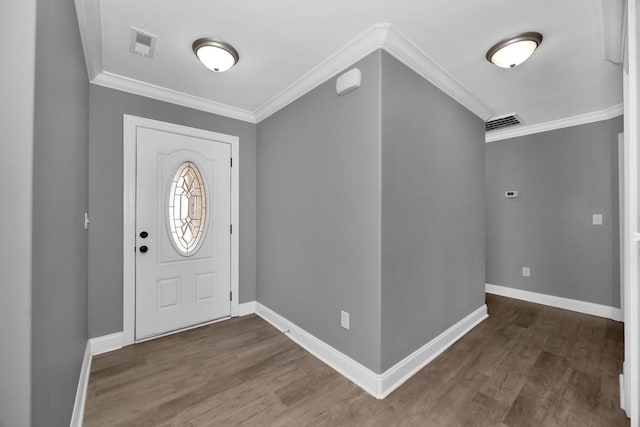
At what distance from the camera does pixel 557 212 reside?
378 cm

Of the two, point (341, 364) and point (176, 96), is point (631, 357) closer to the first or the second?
point (341, 364)

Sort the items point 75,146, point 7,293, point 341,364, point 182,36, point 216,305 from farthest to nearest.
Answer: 1. point 216,305
2. point 341,364
3. point 182,36
4. point 75,146
5. point 7,293

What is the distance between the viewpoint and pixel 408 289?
2262mm

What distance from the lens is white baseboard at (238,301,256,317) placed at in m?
3.42

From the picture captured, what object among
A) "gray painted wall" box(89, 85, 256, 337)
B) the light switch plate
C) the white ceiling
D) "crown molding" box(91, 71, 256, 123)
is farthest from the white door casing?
"gray painted wall" box(89, 85, 256, 337)

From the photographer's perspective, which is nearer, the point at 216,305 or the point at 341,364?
the point at 341,364

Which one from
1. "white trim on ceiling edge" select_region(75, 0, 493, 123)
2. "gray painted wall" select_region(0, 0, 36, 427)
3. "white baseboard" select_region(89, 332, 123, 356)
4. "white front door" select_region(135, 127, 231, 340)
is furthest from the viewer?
"white front door" select_region(135, 127, 231, 340)

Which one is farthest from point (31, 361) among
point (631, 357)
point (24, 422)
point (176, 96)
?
point (176, 96)

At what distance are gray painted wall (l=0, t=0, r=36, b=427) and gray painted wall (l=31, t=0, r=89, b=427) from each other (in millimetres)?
42

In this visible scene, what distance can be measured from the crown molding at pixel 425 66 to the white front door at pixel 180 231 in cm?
214

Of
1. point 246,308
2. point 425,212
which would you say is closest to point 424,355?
point 425,212

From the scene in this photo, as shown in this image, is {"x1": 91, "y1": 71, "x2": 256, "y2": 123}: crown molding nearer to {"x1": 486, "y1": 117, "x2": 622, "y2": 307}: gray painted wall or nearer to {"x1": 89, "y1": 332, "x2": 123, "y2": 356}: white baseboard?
{"x1": 89, "y1": 332, "x2": 123, "y2": 356}: white baseboard

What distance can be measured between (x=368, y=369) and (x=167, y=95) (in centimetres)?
321

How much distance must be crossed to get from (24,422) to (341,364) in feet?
6.17
